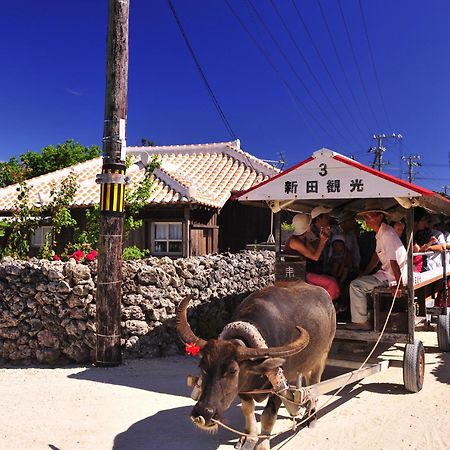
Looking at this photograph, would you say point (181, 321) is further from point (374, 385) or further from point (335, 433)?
point (374, 385)

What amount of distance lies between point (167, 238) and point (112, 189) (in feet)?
25.8

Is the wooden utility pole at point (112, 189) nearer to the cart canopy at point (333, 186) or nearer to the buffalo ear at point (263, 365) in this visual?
the cart canopy at point (333, 186)

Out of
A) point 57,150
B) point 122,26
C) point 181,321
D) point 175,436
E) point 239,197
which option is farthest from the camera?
point 57,150

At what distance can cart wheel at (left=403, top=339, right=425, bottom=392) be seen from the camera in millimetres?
5684

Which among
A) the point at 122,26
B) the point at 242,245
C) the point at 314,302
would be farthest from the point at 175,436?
the point at 242,245

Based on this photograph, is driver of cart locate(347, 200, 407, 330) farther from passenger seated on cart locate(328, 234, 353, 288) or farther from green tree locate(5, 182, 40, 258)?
green tree locate(5, 182, 40, 258)

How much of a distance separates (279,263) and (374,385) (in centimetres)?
194

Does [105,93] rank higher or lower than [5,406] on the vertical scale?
higher

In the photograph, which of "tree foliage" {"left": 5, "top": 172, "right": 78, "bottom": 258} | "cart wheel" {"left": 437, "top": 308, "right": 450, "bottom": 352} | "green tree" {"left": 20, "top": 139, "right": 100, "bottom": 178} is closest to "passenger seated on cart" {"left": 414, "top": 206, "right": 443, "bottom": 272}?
"cart wheel" {"left": 437, "top": 308, "right": 450, "bottom": 352}

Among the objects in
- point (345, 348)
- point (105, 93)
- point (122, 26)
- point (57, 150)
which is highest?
point (57, 150)

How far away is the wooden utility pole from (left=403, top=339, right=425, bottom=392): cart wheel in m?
3.65

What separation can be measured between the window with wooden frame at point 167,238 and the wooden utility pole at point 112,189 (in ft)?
24.8

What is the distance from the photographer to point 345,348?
6.37 meters

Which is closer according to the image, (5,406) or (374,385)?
(5,406)
